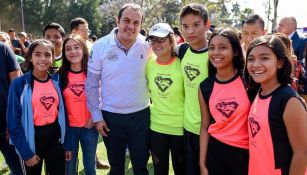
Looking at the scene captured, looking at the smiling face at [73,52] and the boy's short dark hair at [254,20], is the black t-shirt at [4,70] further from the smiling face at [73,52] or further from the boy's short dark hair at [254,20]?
the boy's short dark hair at [254,20]

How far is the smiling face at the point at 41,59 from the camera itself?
3.25m

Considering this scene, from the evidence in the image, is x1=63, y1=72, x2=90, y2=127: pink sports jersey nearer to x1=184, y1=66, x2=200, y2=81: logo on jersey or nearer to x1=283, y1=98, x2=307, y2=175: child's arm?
x1=184, y1=66, x2=200, y2=81: logo on jersey

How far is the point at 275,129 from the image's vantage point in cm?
227

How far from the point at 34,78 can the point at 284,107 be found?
2.47 m

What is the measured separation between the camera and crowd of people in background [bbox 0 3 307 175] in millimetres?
2373

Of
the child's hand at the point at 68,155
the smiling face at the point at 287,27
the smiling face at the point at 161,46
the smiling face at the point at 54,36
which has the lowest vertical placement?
the child's hand at the point at 68,155

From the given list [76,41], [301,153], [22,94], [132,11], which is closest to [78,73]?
[76,41]

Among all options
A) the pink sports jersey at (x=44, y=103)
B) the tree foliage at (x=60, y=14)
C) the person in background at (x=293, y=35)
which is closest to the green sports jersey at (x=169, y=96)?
the pink sports jersey at (x=44, y=103)

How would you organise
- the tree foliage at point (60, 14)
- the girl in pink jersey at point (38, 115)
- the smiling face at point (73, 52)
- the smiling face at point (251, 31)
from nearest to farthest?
the girl in pink jersey at point (38, 115)
the smiling face at point (73, 52)
the smiling face at point (251, 31)
the tree foliage at point (60, 14)

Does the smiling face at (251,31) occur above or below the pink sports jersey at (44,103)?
above

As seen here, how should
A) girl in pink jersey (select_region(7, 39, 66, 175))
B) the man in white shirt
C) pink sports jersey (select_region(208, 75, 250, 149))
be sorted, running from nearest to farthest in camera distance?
pink sports jersey (select_region(208, 75, 250, 149)) → girl in pink jersey (select_region(7, 39, 66, 175)) → the man in white shirt

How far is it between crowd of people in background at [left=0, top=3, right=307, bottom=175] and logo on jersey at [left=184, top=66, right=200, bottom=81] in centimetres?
1

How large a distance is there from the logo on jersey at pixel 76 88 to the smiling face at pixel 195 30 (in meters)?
1.41

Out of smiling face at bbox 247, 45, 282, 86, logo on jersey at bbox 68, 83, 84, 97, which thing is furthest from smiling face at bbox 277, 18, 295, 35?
logo on jersey at bbox 68, 83, 84, 97
